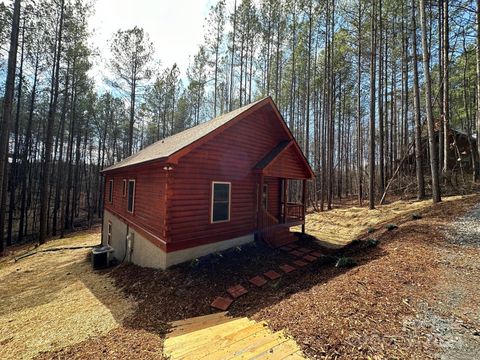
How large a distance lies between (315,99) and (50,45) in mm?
21692

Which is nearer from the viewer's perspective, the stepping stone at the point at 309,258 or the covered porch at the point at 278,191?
the stepping stone at the point at 309,258

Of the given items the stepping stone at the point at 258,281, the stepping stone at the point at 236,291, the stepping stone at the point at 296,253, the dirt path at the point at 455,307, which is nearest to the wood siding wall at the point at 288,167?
the stepping stone at the point at 296,253

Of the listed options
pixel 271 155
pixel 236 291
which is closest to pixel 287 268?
pixel 236 291

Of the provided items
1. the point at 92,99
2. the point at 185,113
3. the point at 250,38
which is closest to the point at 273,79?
Answer: the point at 250,38

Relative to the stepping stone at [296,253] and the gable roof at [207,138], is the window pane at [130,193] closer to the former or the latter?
the gable roof at [207,138]

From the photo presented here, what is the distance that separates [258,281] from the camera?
6.00 meters

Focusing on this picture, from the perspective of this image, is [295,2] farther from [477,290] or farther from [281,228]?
[477,290]

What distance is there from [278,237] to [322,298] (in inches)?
207

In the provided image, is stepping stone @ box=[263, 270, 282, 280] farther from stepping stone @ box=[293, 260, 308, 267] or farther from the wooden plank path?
the wooden plank path

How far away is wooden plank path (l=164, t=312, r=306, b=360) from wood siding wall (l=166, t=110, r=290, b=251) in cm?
290

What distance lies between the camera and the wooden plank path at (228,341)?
110 inches

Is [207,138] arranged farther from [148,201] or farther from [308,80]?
[308,80]

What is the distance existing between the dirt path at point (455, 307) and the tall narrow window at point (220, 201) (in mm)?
5772

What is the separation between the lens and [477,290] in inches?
146
